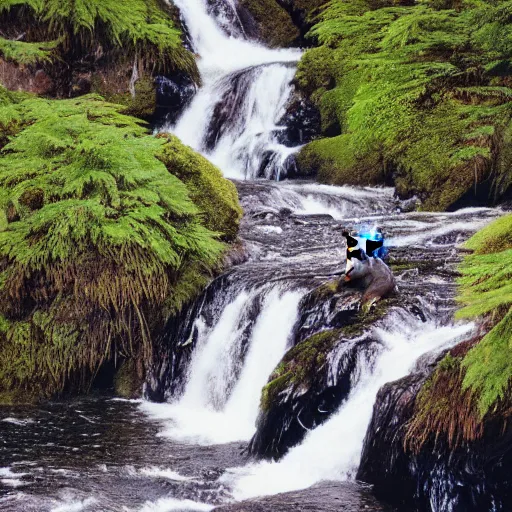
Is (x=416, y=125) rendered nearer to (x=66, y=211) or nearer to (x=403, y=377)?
(x=66, y=211)

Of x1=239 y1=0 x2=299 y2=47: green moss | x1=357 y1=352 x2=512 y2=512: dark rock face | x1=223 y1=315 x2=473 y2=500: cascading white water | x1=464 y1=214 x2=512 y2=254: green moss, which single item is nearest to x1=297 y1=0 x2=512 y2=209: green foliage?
x1=239 y1=0 x2=299 y2=47: green moss

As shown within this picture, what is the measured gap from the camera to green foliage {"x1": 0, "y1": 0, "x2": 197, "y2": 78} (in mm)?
15188

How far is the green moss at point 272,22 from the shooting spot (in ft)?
62.8

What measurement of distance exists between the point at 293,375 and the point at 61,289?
3057mm

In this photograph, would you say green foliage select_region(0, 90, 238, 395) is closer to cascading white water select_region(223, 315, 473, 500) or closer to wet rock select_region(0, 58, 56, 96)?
cascading white water select_region(223, 315, 473, 500)

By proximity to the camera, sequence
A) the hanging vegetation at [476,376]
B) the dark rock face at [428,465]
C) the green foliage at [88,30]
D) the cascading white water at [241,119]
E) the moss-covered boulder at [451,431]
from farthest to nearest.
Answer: the green foliage at [88,30], the cascading white water at [241,119], the dark rock face at [428,465], the moss-covered boulder at [451,431], the hanging vegetation at [476,376]

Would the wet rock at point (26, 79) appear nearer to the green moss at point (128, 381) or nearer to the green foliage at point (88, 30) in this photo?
the green foliage at point (88, 30)

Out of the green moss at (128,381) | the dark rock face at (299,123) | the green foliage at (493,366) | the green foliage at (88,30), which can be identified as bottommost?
the green moss at (128,381)

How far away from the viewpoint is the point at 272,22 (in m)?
19.3

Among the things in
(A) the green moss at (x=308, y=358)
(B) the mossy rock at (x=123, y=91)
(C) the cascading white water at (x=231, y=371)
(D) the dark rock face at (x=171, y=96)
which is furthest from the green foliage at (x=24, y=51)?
(A) the green moss at (x=308, y=358)

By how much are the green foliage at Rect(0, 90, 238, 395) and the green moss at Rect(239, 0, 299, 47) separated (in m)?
10.6

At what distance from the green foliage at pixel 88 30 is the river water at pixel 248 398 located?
4079 millimetres

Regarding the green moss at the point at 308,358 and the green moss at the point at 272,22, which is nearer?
the green moss at the point at 308,358

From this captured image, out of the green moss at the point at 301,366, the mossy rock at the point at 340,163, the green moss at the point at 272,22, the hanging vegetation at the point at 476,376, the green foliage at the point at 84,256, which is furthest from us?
the green moss at the point at 272,22
